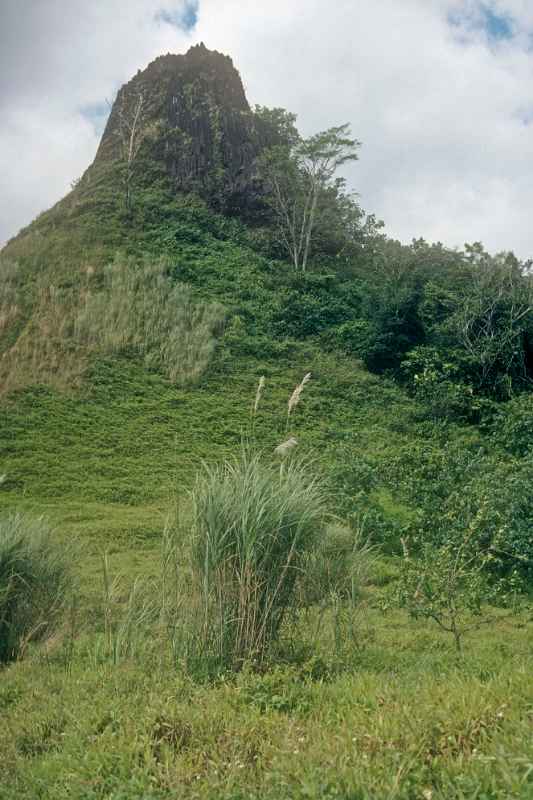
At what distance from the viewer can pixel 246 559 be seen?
173 inches

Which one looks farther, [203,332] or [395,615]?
[203,332]

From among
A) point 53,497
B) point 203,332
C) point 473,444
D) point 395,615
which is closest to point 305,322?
point 203,332

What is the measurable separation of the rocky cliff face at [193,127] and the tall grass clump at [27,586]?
26325 mm

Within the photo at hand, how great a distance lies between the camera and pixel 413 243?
2709cm

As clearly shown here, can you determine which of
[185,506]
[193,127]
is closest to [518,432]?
[185,506]

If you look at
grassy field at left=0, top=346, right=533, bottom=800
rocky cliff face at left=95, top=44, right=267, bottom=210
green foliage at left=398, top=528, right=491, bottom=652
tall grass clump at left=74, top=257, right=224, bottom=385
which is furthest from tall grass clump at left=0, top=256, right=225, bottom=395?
green foliage at left=398, top=528, right=491, bottom=652

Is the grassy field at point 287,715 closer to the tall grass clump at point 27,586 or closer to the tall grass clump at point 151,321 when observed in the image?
the tall grass clump at point 27,586

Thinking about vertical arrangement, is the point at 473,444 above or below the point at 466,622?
above

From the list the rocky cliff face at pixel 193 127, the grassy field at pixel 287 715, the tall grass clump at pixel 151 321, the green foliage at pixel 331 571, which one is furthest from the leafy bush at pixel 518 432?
the rocky cliff face at pixel 193 127

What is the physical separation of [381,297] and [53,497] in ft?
46.2

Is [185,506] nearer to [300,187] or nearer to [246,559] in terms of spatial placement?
[246,559]

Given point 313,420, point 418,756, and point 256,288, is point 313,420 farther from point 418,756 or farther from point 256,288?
point 418,756

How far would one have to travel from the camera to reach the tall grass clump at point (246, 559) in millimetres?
4379

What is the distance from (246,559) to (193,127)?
30.8 metres
